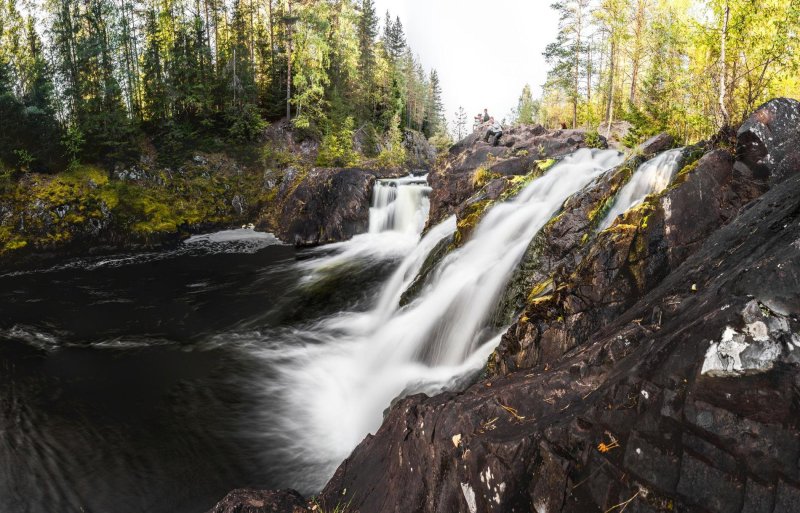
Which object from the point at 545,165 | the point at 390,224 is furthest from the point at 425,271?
the point at 390,224

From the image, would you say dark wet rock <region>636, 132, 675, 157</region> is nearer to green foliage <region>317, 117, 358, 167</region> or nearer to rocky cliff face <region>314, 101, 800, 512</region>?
rocky cliff face <region>314, 101, 800, 512</region>

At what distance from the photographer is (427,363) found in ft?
23.0

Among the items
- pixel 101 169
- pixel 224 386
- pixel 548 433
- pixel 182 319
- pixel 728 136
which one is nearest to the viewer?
pixel 548 433

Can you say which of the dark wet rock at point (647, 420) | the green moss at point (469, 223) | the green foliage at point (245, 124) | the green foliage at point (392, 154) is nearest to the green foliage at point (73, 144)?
the green foliage at point (245, 124)

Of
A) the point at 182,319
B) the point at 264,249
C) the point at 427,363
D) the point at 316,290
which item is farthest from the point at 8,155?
the point at 427,363

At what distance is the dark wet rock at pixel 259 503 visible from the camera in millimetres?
3545

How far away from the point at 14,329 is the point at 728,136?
15.3m

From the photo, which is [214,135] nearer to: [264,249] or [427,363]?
[264,249]

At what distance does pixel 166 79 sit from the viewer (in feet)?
84.8

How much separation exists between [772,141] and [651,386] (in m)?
3.92

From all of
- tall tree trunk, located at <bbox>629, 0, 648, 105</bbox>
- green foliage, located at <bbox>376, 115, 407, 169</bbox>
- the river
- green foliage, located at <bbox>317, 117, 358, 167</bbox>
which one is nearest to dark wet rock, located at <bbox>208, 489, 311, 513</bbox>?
the river

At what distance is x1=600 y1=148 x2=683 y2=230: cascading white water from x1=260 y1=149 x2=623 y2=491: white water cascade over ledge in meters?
1.26

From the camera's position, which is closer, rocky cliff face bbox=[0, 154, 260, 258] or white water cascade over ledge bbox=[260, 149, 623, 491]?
white water cascade over ledge bbox=[260, 149, 623, 491]

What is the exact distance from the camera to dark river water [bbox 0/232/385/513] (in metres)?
5.33
